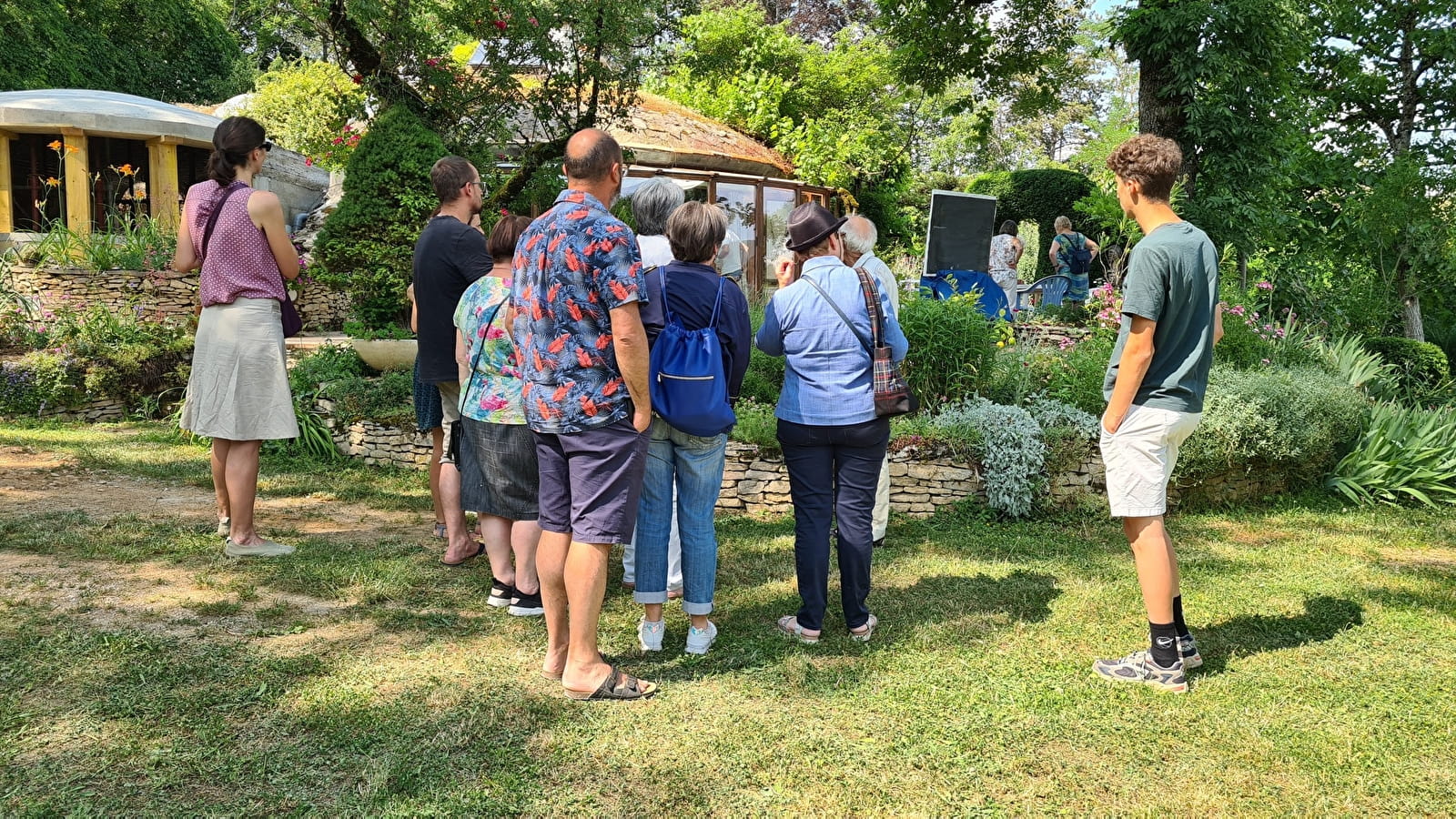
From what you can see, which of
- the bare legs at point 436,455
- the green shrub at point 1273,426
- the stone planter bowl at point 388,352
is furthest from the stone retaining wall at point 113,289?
the green shrub at point 1273,426

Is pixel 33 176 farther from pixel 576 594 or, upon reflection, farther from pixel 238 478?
pixel 576 594

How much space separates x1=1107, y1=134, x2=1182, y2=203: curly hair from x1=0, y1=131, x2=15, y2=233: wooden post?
608 inches

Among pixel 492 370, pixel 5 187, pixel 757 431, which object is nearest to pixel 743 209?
pixel 757 431

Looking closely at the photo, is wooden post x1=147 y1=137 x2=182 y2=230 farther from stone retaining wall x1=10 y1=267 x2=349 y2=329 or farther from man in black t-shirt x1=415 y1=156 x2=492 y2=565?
man in black t-shirt x1=415 y1=156 x2=492 y2=565

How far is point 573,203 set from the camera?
3.20 metres

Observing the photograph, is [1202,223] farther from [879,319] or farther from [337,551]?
[337,551]

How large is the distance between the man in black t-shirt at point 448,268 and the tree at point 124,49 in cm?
1882

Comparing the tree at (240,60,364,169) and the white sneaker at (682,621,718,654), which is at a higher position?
the tree at (240,60,364,169)

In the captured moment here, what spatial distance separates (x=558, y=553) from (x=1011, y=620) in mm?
2161

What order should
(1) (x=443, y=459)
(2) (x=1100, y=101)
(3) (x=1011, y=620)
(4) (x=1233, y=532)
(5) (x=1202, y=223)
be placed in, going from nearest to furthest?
1. (3) (x=1011, y=620)
2. (1) (x=443, y=459)
3. (4) (x=1233, y=532)
4. (5) (x=1202, y=223)
5. (2) (x=1100, y=101)

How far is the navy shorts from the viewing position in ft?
10.5

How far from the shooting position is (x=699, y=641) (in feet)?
12.5

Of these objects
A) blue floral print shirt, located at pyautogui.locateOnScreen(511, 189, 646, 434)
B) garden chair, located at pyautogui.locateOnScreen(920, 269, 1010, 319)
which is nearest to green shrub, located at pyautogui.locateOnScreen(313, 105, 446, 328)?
blue floral print shirt, located at pyautogui.locateOnScreen(511, 189, 646, 434)

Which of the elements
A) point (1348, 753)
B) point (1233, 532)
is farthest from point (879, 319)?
point (1233, 532)
